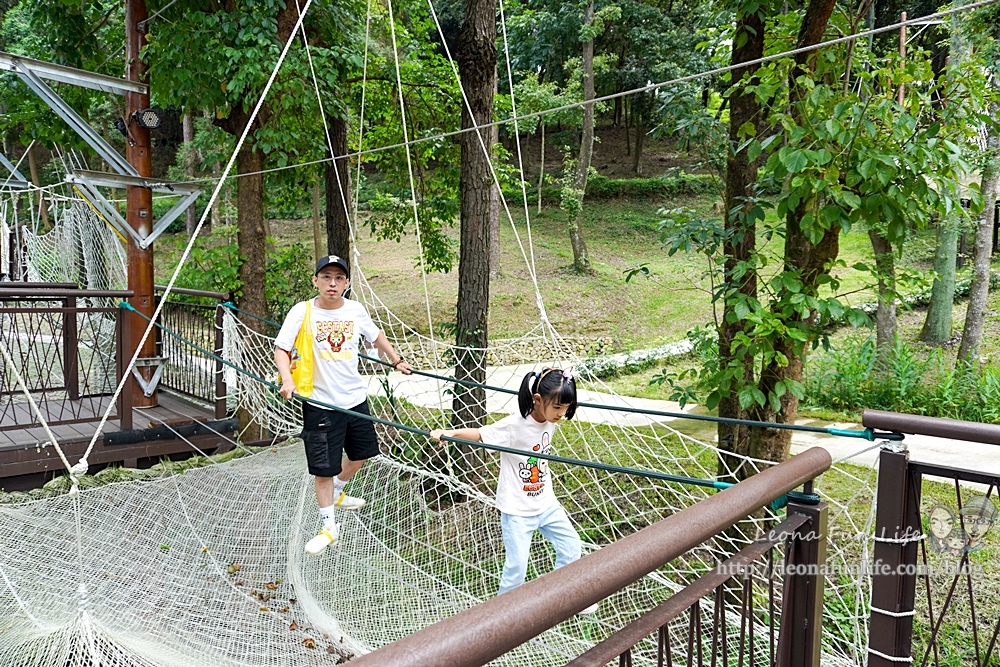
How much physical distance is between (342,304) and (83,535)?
1.35m

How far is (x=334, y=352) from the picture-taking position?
Result: 239 cm

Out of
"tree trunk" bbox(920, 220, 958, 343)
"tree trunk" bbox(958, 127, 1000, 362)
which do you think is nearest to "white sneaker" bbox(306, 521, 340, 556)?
"tree trunk" bbox(958, 127, 1000, 362)

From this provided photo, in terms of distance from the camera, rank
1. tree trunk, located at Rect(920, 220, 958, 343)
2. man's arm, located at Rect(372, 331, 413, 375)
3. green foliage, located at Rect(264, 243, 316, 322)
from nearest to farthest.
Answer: man's arm, located at Rect(372, 331, 413, 375)
green foliage, located at Rect(264, 243, 316, 322)
tree trunk, located at Rect(920, 220, 958, 343)

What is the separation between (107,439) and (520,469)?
96.4 inches

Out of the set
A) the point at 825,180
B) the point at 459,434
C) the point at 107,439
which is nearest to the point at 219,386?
the point at 107,439

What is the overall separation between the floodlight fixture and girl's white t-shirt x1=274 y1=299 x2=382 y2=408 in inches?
85.5

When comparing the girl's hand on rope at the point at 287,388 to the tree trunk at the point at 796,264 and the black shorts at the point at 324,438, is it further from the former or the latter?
the tree trunk at the point at 796,264

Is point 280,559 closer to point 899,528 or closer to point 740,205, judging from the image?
point 740,205

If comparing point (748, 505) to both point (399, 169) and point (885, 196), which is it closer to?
point (885, 196)

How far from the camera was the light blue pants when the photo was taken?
1938 millimetres

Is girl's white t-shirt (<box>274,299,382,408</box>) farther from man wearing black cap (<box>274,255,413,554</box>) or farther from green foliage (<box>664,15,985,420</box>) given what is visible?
green foliage (<box>664,15,985,420</box>)

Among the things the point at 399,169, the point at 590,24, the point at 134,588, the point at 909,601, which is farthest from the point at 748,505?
the point at 590,24

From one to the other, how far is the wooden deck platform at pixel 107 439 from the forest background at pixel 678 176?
0.80 meters

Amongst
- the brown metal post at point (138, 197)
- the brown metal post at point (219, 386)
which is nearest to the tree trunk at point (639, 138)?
the brown metal post at point (138, 197)
